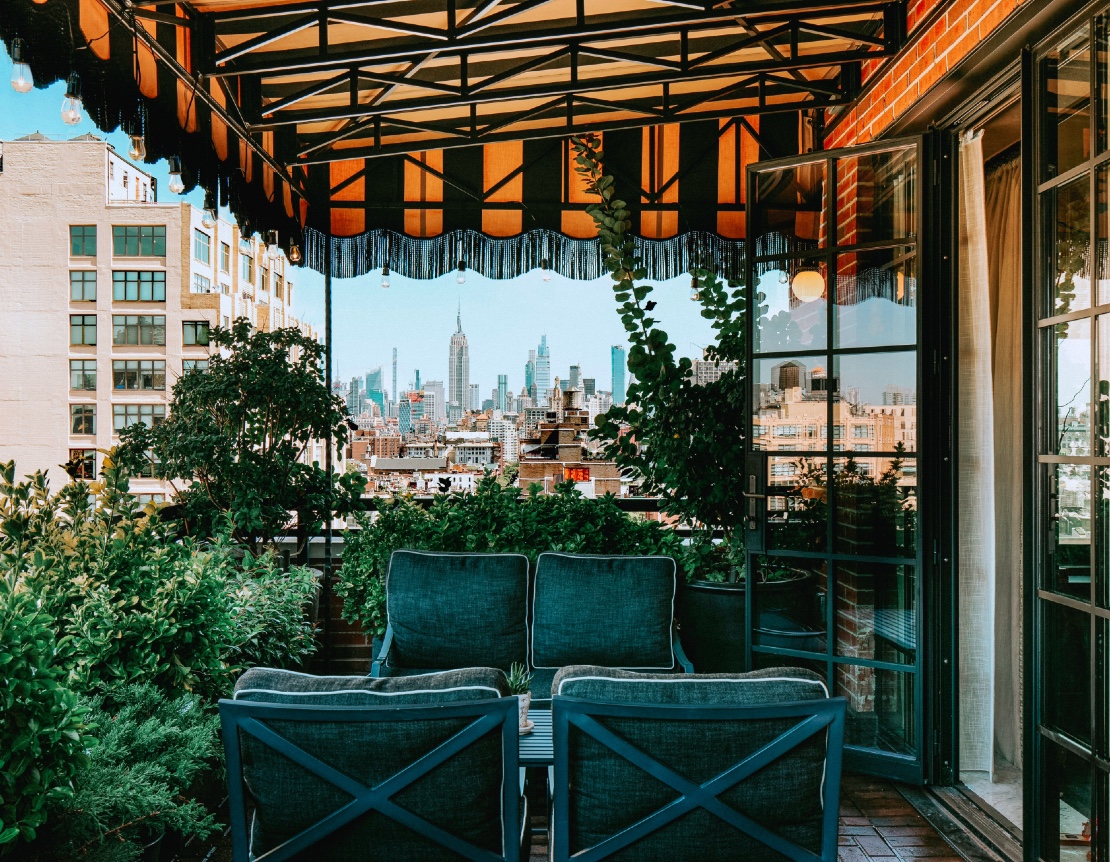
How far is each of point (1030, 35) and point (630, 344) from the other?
7.26ft

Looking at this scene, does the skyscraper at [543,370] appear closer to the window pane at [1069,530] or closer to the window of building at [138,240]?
the window pane at [1069,530]

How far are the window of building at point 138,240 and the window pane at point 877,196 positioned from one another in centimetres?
3756

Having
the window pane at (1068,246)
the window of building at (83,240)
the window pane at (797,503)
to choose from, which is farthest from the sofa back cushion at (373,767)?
the window of building at (83,240)

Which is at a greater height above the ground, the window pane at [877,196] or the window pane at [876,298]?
the window pane at [877,196]

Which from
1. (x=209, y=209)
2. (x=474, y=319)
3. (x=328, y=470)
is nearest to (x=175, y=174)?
(x=209, y=209)

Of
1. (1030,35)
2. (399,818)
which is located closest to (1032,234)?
(1030,35)

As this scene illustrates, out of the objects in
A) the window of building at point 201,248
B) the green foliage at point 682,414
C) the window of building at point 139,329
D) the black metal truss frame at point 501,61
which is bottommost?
the green foliage at point 682,414

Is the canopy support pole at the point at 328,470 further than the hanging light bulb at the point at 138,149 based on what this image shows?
Yes

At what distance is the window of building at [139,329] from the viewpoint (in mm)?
34812

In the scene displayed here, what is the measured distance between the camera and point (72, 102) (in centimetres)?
261

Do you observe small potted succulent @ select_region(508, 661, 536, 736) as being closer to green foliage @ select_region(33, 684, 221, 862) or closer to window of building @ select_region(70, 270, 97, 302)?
green foliage @ select_region(33, 684, 221, 862)

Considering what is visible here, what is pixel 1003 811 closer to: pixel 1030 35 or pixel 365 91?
pixel 1030 35

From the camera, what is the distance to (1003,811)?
9.70 ft

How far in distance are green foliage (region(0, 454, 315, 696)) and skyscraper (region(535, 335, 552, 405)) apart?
3510 mm
